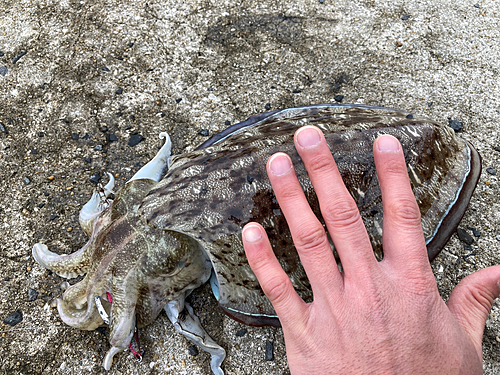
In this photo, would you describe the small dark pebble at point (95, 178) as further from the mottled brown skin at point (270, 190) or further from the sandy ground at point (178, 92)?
the mottled brown skin at point (270, 190)

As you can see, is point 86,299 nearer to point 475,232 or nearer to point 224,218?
point 224,218

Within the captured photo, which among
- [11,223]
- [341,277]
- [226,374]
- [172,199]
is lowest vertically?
[226,374]

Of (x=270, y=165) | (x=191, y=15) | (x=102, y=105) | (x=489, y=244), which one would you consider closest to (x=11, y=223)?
(x=102, y=105)

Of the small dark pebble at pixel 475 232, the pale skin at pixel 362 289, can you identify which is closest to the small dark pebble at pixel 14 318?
the pale skin at pixel 362 289

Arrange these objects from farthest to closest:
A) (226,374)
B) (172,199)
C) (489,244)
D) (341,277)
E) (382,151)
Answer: (489,244), (226,374), (172,199), (382,151), (341,277)

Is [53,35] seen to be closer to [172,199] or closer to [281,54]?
[281,54]

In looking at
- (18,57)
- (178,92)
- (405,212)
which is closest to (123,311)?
(405,212)

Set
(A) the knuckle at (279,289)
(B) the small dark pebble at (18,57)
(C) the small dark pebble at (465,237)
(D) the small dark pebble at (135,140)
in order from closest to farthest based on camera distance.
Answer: (A) the knuckle at (279,289), (C) the small dark pebble at (465,237), (D) the small dark pebble at (135,140), (B) the small dark pebble at (18,57)
